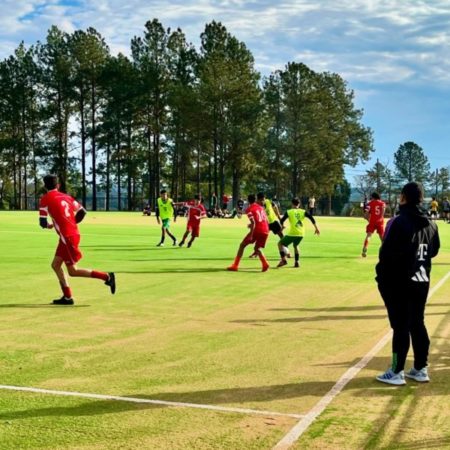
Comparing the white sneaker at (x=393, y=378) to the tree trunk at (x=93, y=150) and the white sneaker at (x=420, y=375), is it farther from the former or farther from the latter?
the tree trunk at (x=93, y=150)

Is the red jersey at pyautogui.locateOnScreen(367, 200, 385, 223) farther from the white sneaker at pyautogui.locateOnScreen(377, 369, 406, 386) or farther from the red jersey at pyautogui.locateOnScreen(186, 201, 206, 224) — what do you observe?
the white sneaker at pyautogui.locateOnScreen(377, 369, 406, 386)

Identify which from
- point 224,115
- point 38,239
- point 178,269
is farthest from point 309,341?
point 224,115

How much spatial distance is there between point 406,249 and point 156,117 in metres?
68.2

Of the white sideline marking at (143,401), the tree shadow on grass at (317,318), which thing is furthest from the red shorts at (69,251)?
the white sideline marking at (143,401)

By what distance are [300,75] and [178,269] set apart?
210 feet

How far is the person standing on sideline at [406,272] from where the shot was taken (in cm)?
569

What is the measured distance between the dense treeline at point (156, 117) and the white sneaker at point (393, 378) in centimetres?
6316

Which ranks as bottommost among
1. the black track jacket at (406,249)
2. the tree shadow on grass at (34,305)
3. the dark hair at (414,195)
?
the tree shadow on grass at (34,305)

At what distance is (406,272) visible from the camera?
5703 millimetres

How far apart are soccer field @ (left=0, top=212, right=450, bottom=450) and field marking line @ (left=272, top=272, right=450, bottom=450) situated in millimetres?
51

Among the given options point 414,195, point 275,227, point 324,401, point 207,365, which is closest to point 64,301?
point 207,365

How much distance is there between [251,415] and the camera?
4902mm

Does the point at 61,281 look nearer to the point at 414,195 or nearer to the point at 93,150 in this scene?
the point at 414,195

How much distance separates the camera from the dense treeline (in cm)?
6900
